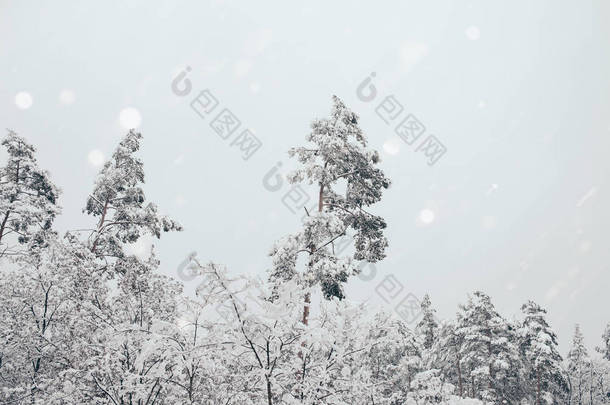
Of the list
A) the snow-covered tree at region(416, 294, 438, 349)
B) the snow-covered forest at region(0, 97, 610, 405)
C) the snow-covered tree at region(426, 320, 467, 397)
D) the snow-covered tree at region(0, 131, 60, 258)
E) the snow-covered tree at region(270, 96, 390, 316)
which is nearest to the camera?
the snow-covered forest at region(0, 97, 610, 405)

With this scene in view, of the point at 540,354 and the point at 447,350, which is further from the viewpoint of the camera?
the point at 447,350

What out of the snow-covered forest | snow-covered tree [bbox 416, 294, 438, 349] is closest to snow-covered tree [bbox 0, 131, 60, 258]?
the snow-covered forest

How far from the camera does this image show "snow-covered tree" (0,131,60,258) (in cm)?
1385

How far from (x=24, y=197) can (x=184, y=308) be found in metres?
10.8

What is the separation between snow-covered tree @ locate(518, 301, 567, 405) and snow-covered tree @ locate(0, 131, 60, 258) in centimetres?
3015

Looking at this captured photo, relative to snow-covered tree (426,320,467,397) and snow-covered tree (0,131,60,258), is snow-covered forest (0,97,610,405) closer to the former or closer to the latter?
snow-covered tree (0,131,60,258)

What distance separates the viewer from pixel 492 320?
28797 millimetres

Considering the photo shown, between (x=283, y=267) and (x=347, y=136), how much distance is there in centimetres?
474

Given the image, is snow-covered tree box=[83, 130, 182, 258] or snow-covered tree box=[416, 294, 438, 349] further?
snow-covered tree box=[416, 294, 438, 349]

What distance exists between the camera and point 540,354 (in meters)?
27.2

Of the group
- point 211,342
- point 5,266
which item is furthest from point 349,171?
point 5,266

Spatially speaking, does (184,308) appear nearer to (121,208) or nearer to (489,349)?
(121,208)

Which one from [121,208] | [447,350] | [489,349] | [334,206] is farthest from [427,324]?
[121,208]

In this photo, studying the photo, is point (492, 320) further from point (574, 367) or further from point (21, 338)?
point (21, 338)
